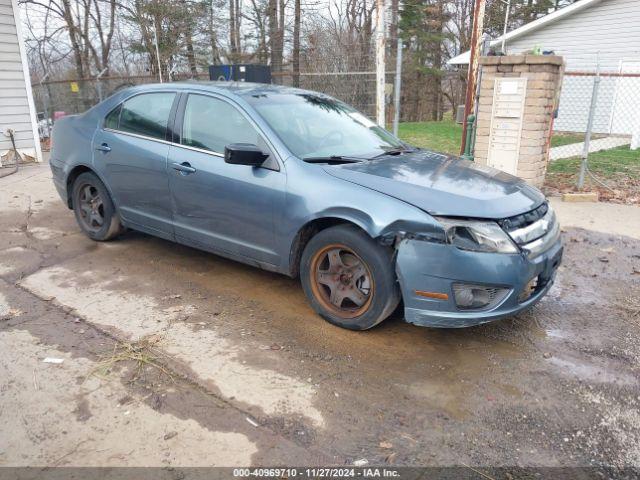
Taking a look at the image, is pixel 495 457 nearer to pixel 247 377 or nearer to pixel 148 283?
pixel 247 377

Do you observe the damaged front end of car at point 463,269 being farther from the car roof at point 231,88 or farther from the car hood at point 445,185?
the car roof at point 231,88

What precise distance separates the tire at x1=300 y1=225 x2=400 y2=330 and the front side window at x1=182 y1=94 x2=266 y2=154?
940 mm

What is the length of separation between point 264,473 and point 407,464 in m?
0.67

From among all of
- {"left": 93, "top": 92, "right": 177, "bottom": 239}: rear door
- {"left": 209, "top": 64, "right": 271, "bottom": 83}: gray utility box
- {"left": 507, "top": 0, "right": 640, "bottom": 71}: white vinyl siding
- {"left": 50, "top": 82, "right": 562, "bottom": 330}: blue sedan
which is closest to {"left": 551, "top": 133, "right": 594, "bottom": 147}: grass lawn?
{"left": 507, "top": 0, "right": 640, "bottom": 71}: white vinyl siding

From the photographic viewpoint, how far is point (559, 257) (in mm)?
3611

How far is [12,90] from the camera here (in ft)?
33.3

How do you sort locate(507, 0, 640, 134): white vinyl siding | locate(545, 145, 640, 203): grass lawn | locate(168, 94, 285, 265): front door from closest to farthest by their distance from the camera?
1. locate(168, 94, 285, 265): front door
2. locate(545, 145, 640, 203): grass lawn
3. locate(507, 0, 640, 134): white vinyl siding

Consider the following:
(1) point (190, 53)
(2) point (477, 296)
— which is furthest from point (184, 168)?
(1) point (190, 53)

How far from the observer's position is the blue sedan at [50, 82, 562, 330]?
3115 mm

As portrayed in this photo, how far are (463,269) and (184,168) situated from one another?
241cm

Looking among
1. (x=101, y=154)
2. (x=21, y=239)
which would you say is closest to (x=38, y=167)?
(x=21, y=239)

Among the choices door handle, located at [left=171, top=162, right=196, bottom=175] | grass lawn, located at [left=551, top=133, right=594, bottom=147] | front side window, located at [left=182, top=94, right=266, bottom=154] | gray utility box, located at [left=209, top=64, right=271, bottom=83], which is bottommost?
grass lawn, located at [left=551, top=133, right=594, bottom=147]

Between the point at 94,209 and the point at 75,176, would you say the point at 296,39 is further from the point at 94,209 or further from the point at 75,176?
the point at 94,209

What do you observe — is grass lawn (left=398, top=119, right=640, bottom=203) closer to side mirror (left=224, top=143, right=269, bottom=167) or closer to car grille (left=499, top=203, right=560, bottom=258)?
car grille (left=499, top=203, right=560, bottom=258)
